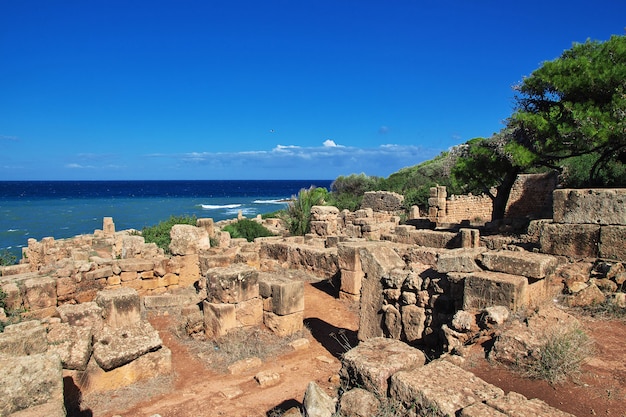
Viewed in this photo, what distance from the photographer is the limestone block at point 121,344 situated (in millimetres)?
5547

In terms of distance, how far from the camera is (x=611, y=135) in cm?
897

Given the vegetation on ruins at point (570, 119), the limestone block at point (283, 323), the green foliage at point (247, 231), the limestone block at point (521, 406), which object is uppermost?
the vegetation on ruins at point (570, 119)

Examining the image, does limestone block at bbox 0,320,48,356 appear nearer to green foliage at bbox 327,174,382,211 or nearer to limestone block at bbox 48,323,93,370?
limestone block at bbox 48,323,93,370

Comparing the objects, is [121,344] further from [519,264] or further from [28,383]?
[519,264]

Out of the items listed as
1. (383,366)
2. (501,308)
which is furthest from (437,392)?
(501,308)

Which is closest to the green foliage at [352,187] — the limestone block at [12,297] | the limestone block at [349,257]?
the limestone block at [349,257]

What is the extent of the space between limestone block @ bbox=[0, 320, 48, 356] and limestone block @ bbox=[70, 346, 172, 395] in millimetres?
597

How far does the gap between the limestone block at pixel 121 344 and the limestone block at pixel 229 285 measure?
1.46 metres

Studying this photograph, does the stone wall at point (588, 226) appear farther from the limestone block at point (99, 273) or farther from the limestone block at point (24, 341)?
the limestone block at point (99, 273)

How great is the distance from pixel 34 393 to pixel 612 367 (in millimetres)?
5220

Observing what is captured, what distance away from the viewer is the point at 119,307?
707 cm

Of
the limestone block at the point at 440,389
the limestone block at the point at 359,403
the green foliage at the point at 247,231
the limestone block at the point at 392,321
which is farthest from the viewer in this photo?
the green foliage at the point at 247,231

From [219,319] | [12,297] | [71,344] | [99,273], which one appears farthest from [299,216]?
[71,344]

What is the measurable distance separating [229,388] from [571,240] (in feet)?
18.1
